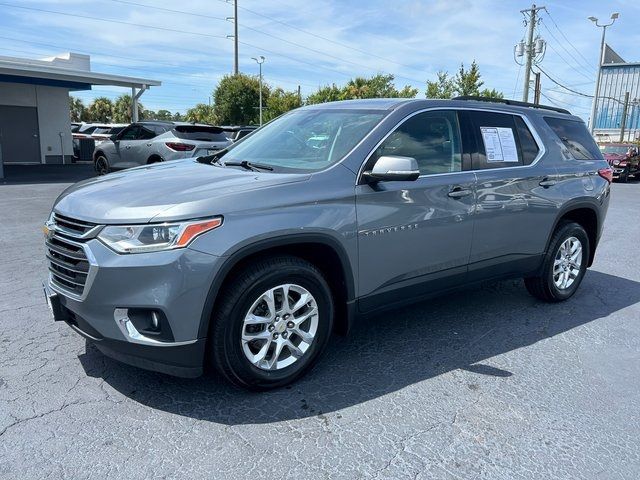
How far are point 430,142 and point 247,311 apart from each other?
6.37 ft

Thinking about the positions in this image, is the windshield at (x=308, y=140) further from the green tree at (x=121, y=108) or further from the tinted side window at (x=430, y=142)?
the green tree at (x=121, y=108)

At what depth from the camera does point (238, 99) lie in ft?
159

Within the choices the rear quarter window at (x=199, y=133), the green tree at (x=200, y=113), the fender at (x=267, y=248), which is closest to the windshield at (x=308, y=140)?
the fender at (x=267, y=248)

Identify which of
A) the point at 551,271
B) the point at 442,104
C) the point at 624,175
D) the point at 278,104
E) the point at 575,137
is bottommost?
the point at 624,175

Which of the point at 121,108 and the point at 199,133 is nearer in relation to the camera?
the point at 199,133

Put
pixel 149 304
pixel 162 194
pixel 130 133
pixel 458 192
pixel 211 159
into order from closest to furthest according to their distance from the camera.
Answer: pixel 149 304 < pixel 162 194 < pixel 458 192 < pixel 211 159 < pixel 130 133

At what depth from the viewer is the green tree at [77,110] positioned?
5742cm

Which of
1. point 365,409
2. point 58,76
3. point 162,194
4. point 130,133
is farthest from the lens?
point 58,76

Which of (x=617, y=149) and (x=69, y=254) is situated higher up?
(x=617, y=149)

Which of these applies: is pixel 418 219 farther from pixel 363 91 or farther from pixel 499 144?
pixel 363 91

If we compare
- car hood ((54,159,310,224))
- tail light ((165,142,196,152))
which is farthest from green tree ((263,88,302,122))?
car hood ((54,159,310,224))

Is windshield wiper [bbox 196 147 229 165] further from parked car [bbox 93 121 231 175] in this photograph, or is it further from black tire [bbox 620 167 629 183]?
black tire [bbox 620 167 629 183]

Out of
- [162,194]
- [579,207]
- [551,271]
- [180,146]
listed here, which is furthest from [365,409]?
[180,146]

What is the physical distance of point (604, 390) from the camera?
A: 3.44m
